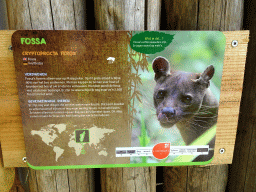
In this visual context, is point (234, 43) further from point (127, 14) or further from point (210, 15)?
point (127, 14)

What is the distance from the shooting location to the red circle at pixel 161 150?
0.89 meters

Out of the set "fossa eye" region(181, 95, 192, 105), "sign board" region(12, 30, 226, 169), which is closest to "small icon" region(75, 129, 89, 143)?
"sign board" region(12, 30, 226, 169)

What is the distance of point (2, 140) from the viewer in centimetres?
89

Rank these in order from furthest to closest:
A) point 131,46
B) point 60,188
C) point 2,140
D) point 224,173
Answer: point 224,173 < point 60,188 < point 2,140 < point 131,46

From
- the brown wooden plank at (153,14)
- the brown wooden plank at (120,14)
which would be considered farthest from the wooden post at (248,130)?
the brown wooden plank at (120,14)

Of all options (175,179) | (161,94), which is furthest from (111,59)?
(175,179)

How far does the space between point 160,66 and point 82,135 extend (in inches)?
19.0

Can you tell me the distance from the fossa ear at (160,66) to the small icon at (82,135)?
0.41 meters

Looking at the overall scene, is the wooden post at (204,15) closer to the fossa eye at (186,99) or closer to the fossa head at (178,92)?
the fossa head at (178,92)

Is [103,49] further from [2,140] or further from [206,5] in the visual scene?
[2,140]

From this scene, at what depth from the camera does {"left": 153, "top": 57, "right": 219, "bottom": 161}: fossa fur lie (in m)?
0.82

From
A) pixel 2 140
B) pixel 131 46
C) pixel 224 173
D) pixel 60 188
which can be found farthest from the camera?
pixel 224 173

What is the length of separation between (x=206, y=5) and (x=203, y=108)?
1.57 feet

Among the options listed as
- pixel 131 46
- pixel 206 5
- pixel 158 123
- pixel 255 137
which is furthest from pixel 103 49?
pixel 255 137
